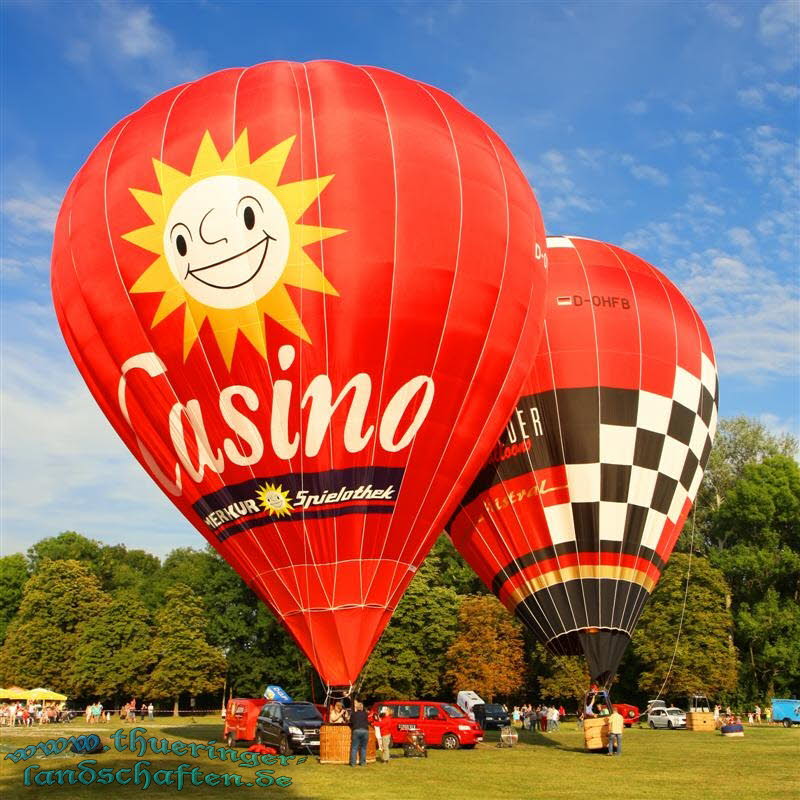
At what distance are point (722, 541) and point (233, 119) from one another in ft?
135

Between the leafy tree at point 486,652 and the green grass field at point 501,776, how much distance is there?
21763mm

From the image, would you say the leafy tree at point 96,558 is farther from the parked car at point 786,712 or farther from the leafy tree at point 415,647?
the parked car at point 786,712

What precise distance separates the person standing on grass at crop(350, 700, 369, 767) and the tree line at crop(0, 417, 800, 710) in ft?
71.9

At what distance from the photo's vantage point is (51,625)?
56688mm

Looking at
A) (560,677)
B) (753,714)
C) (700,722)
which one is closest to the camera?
(700,722)

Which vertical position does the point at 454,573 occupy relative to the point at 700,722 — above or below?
above

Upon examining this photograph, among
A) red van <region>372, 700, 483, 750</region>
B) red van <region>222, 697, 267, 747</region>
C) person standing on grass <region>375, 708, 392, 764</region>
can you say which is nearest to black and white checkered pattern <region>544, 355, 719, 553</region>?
red van <region>372, 700, 483, 750</region>

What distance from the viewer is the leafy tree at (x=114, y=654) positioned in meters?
52.6

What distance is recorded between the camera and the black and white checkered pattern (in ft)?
67.8

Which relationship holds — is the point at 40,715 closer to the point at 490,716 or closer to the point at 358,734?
the point at 490,716

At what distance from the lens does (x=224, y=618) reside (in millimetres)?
56188

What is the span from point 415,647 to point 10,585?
37.5 meters

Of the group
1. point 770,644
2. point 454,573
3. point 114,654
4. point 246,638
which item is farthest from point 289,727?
point 246,638

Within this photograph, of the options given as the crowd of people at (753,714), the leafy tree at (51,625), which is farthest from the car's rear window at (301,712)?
the leafy tree at (51,625)
